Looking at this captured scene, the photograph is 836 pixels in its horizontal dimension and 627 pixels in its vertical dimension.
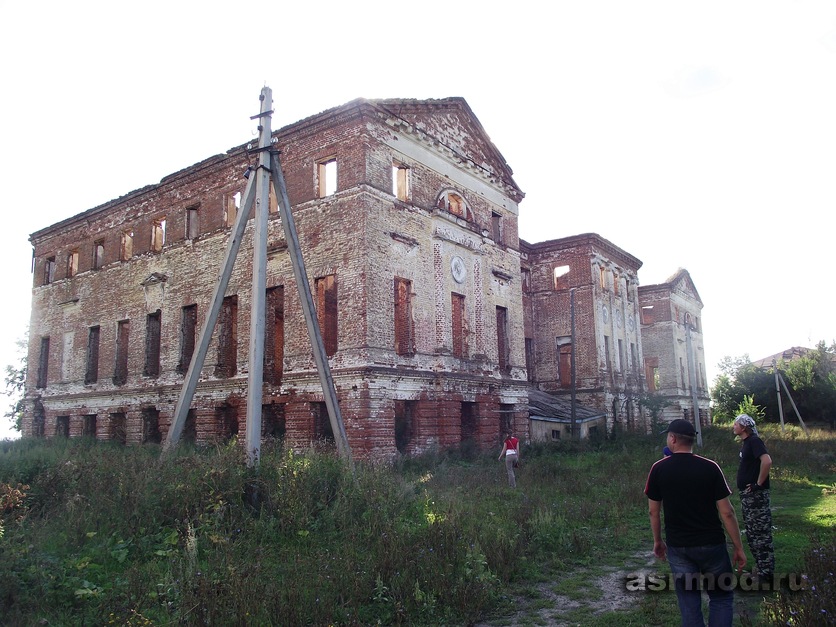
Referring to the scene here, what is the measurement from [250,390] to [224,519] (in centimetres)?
278

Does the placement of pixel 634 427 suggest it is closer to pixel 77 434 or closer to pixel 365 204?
pixel 365 204

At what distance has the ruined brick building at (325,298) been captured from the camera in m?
17.2

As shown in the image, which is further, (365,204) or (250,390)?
(365,204)

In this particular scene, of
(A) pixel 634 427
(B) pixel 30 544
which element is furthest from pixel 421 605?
(A) pixel 634 427

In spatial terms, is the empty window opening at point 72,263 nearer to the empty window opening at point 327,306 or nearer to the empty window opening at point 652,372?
the empty window opening at point 327,306

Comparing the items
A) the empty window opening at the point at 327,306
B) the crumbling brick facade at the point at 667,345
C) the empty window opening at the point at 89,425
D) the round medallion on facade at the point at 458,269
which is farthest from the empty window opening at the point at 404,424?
the crumbling brick facade at the point at 667,345

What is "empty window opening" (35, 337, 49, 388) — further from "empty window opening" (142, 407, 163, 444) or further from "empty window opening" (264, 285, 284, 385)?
"empty window opening" (264, 285, 284, 385)

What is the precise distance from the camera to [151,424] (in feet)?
72.0

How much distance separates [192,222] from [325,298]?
7339 mm

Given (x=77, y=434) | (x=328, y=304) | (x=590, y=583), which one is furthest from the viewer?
(x=77, y=434)

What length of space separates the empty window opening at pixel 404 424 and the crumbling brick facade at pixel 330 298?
4cm

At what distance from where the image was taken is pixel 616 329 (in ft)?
107

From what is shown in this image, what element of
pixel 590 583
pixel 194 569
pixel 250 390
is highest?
pixel 250 390

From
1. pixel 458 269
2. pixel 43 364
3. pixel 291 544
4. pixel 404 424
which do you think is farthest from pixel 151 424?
pixel 291 544
